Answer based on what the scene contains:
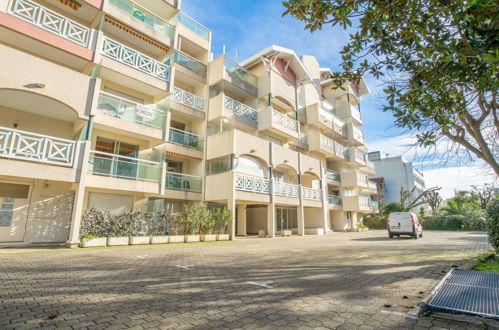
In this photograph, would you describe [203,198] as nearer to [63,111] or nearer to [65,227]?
[65,227]

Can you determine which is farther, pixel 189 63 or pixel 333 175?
pixel 333 175

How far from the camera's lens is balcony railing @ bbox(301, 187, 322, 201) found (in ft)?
77.2

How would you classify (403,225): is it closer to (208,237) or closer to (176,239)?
(208,237)

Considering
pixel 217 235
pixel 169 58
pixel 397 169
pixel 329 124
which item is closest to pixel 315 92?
pixel 329 124

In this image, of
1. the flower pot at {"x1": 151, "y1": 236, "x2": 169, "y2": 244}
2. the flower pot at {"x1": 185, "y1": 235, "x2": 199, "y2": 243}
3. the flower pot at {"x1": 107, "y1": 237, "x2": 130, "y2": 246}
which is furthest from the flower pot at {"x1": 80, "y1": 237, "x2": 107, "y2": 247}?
the flower pot at {"x1": 185, "y1": 235, "x2": 199, "y2": 243}

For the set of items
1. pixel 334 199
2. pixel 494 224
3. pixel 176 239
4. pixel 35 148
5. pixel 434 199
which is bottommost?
pixel 176 239

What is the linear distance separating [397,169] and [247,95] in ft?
140

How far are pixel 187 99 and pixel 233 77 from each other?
168 inches

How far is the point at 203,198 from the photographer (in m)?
18.7

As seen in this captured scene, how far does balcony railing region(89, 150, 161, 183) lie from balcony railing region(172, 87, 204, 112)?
5615mm

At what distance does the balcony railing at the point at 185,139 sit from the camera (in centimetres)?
1819

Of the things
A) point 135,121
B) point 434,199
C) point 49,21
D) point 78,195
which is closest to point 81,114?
point 135,121

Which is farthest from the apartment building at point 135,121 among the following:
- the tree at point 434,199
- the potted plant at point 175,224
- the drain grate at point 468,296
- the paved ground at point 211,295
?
the tree at point 434,199

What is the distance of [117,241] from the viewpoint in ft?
40.8
